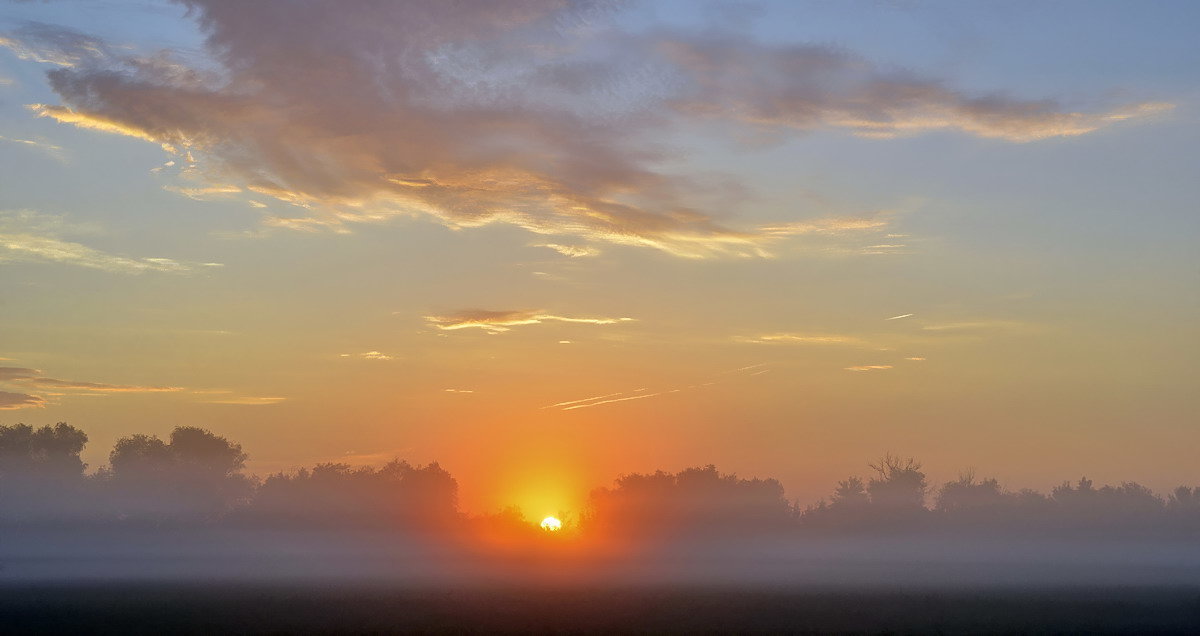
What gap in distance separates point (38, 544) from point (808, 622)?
607 ft

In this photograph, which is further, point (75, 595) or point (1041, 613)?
point (75, 595)

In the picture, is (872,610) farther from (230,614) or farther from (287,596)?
(287,596)

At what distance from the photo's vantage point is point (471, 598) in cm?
7694

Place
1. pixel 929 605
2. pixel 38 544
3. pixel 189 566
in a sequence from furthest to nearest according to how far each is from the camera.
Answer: pixel 38 544, pixel 189 566, pixel 929 605

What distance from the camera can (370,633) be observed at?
1843 inches

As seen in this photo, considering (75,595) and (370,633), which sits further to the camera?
(75,595)

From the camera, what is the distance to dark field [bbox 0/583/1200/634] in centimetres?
4962

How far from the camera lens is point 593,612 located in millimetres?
60812

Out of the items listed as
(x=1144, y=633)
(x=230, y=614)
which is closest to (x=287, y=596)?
(x=230, y=614)

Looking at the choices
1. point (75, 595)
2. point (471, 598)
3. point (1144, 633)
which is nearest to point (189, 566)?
point (75, 595)

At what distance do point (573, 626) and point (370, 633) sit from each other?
946 cm

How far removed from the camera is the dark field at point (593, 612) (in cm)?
4962

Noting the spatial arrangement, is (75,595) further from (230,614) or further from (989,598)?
(989,598)

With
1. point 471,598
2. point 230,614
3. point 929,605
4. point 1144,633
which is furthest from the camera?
point 471,598
